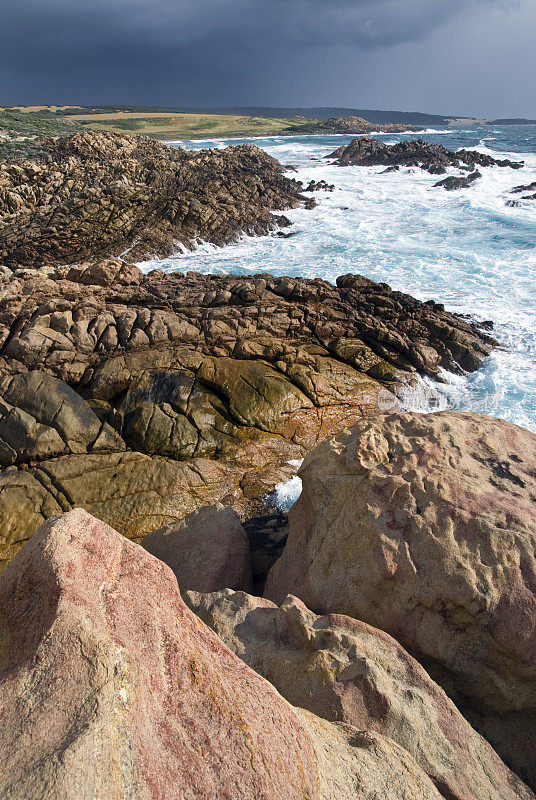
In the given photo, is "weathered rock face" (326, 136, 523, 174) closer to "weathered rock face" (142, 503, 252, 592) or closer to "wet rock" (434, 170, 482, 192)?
"wet rock" (434, 170, 482, 192)

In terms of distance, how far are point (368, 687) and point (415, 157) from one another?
196ft

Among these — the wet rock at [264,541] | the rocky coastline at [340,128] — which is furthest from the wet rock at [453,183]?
the rocky coastline at [340,128]

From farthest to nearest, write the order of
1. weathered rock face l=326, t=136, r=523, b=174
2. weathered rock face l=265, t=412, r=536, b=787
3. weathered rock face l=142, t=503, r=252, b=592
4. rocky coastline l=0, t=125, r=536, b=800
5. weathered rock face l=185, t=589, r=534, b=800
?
weathered rock face l=326, t=136, r=523, b=174 < weathered rock face l=142, t=503, r=252, b=592 < weathered rock face l=265, t=412, r=536, b=787 < weathered rock face l=185, t=589, r=534, b=800 < rocky coastline l=0, t=125, r=536, b=800

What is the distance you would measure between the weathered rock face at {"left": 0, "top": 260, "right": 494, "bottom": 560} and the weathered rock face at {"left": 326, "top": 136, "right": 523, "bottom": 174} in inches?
1771

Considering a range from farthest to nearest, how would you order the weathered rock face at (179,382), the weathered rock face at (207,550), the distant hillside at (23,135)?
the distant hillside at (23,135)
the weathered rock face at (179,382)
the weathered rock face at (207,550)

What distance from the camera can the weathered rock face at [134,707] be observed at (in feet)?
6.69

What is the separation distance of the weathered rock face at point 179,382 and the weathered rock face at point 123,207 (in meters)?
10.7

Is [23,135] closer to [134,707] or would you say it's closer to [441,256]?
[441,256]

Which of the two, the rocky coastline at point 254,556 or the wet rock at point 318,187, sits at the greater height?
the wet rock at point 318,187

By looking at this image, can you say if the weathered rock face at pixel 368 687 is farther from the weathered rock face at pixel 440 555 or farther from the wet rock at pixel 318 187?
the wet rock at pixel 318 187

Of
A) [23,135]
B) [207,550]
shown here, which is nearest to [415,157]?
[23,135]

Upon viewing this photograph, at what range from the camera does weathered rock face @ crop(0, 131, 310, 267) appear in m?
23.0

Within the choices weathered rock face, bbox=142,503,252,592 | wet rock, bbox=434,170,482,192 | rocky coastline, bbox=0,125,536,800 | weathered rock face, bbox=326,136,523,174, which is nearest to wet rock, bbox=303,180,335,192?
wet rock, bbox=434,170,482,192

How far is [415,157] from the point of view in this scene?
5191 centimetres
